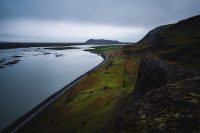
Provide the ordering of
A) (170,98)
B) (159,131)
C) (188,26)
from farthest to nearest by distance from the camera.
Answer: (188,26)
(170,98)
(159,131)

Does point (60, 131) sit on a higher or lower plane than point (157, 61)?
lower

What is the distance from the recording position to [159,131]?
8047 millimetres

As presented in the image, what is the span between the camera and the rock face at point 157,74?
1659cm

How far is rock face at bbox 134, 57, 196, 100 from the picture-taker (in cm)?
1659

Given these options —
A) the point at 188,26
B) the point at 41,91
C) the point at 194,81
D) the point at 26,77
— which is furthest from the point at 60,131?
the point at 188,26

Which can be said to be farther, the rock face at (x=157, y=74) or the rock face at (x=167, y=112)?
the rock face at (x=157, y=74)

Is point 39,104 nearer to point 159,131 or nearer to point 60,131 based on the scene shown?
point 60,131

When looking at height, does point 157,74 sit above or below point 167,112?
below

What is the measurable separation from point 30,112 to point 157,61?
3224 cm

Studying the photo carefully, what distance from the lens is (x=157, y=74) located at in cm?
1848

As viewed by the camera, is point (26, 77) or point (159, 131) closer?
point (159, 131)

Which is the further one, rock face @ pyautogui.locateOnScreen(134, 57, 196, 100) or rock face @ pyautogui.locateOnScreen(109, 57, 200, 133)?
rock face @ pyautogui.locateOnScreen(134, 57, 196, 100)

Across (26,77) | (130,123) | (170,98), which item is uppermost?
(170,98)

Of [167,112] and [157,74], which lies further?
[157,74]
